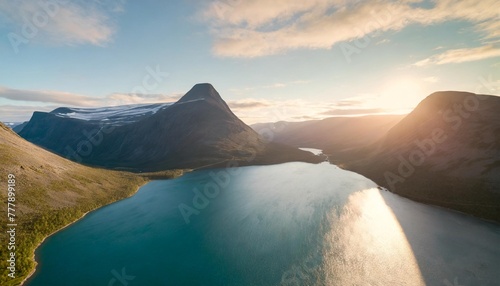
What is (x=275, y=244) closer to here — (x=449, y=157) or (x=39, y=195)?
(x=39, y=195)

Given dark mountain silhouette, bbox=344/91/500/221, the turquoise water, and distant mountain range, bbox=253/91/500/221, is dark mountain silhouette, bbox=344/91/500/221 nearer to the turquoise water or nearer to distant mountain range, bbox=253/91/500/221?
distant mountain range, bbox=253/91/500/221

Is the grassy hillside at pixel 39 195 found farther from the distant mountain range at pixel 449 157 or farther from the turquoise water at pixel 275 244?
the distant mountain range at pixel 449 157

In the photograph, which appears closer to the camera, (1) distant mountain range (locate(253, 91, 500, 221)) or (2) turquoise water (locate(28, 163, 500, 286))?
(2) turquoise water (locate(28, 163, 500, 286))

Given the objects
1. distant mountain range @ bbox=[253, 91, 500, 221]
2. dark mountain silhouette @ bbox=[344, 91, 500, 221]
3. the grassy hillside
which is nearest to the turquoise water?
the grassy hillside

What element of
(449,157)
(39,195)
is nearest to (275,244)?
(39,195)

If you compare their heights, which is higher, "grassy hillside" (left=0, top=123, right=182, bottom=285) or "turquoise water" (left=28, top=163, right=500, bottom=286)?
"grassy hillside" (left=0, top=123, right=182, bottom=285)

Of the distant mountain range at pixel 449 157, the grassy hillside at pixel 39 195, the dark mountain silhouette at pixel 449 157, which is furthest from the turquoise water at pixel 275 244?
the distant mountain range at pixel 449 157

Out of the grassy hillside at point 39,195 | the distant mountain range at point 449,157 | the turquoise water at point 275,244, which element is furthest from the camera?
the distant mountain range at point 449,157
